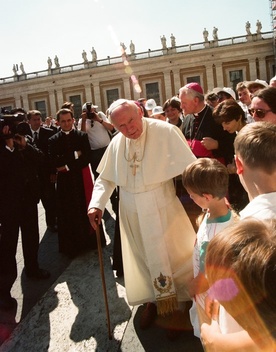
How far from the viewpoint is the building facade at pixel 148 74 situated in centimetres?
3003

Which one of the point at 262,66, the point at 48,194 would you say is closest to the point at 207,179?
the point at 48,194

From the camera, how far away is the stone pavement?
2.46 m

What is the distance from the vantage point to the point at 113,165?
293 cm

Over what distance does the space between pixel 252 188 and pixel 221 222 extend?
439mm

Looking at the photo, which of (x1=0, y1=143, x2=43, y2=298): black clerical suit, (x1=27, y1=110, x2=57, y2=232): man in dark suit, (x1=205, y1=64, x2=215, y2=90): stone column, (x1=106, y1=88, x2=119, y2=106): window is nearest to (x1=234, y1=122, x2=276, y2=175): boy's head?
(x1=0, y1=143, x2=43, y2=298): black clerical suit

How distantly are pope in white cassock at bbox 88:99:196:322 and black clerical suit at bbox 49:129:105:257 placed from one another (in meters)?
1.52

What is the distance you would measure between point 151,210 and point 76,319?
3.80 feet

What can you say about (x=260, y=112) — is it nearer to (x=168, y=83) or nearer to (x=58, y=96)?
(x=168, y=83)

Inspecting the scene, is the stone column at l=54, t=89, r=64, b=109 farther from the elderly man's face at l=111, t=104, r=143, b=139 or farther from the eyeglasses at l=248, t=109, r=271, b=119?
the eyeglasses at l=248, t=109, r=271, b=119

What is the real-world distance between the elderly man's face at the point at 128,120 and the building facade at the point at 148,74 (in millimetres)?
29128

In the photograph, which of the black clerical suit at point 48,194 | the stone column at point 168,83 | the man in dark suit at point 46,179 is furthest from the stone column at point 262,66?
the black clerical suit at point 48,194

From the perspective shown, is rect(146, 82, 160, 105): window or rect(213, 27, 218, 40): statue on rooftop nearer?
rect(213, 27, 218, 40): statue on rooftop

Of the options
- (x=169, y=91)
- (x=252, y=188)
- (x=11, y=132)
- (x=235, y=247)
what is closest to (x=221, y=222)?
(x=252, y=188)

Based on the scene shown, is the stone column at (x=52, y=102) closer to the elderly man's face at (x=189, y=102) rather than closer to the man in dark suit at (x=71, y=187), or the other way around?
the man in dark suit at (x=71, y=187)
